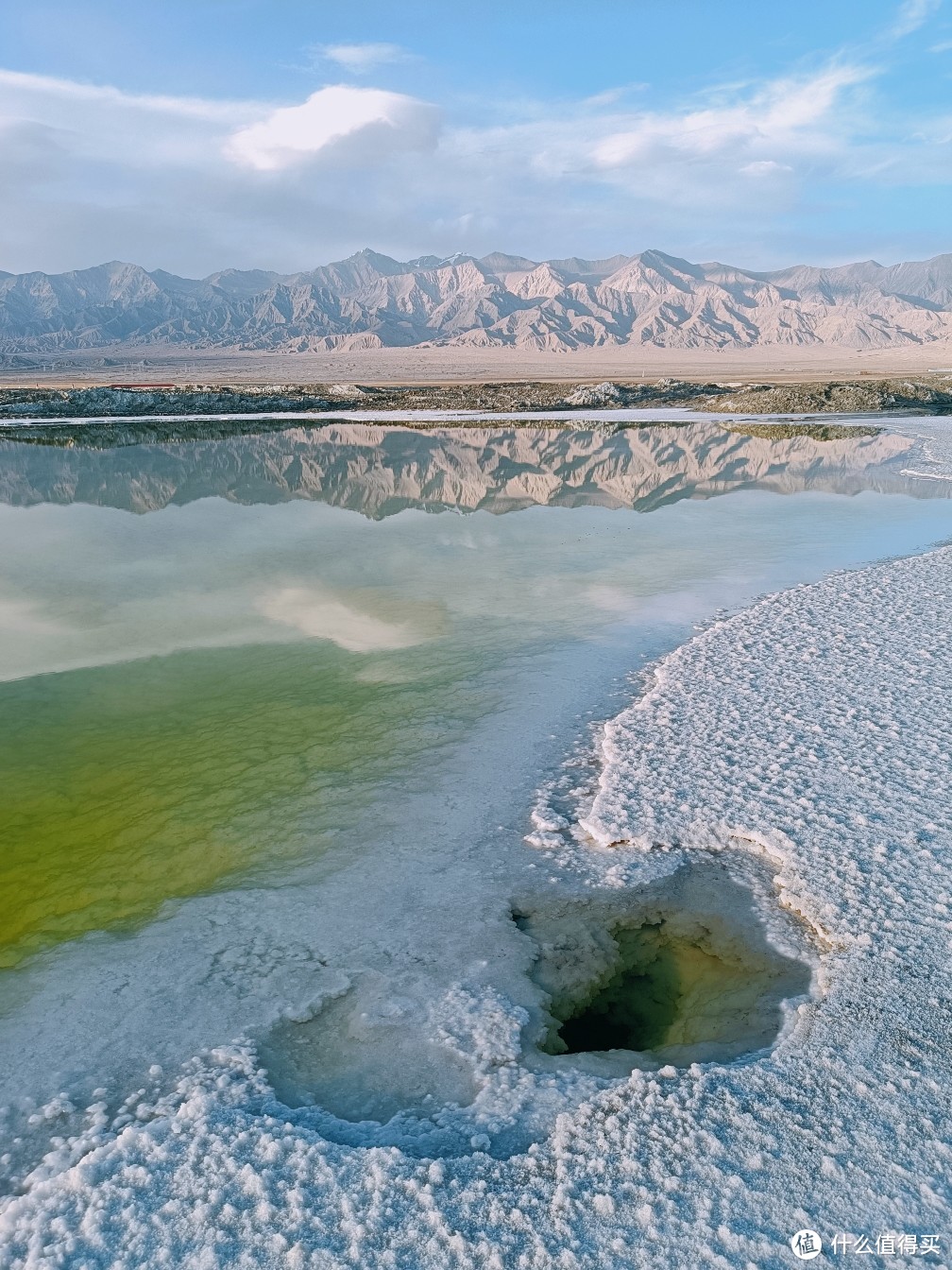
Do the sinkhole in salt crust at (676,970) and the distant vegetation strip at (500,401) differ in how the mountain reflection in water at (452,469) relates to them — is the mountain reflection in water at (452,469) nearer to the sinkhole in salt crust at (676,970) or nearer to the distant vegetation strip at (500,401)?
the distant vegetation strip at (500,401)

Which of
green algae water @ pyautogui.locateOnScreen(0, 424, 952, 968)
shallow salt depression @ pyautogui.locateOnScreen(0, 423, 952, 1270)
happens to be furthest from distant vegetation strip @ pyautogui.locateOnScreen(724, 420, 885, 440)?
shallow salt depression @ pyautogui.locateOnScreen(0, 423, 952, 1270)

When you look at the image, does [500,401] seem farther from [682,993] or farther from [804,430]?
[682,993]

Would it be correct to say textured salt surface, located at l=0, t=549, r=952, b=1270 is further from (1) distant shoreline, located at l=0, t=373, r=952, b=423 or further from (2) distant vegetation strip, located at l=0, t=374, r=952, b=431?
(2) distant vegetation strip, located at l=0, t=374, r=952, b=431

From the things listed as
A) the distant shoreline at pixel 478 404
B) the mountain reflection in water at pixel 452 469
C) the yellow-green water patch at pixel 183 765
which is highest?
the distant shoreline at pixel 478 404

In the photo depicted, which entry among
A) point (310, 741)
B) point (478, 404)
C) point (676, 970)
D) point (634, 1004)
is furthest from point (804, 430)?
point (634, 1004)

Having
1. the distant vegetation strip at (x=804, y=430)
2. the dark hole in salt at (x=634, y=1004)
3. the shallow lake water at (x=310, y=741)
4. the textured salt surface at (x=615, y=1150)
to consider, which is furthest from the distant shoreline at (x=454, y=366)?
the dark hole in salt at (x=634, y=1004)
